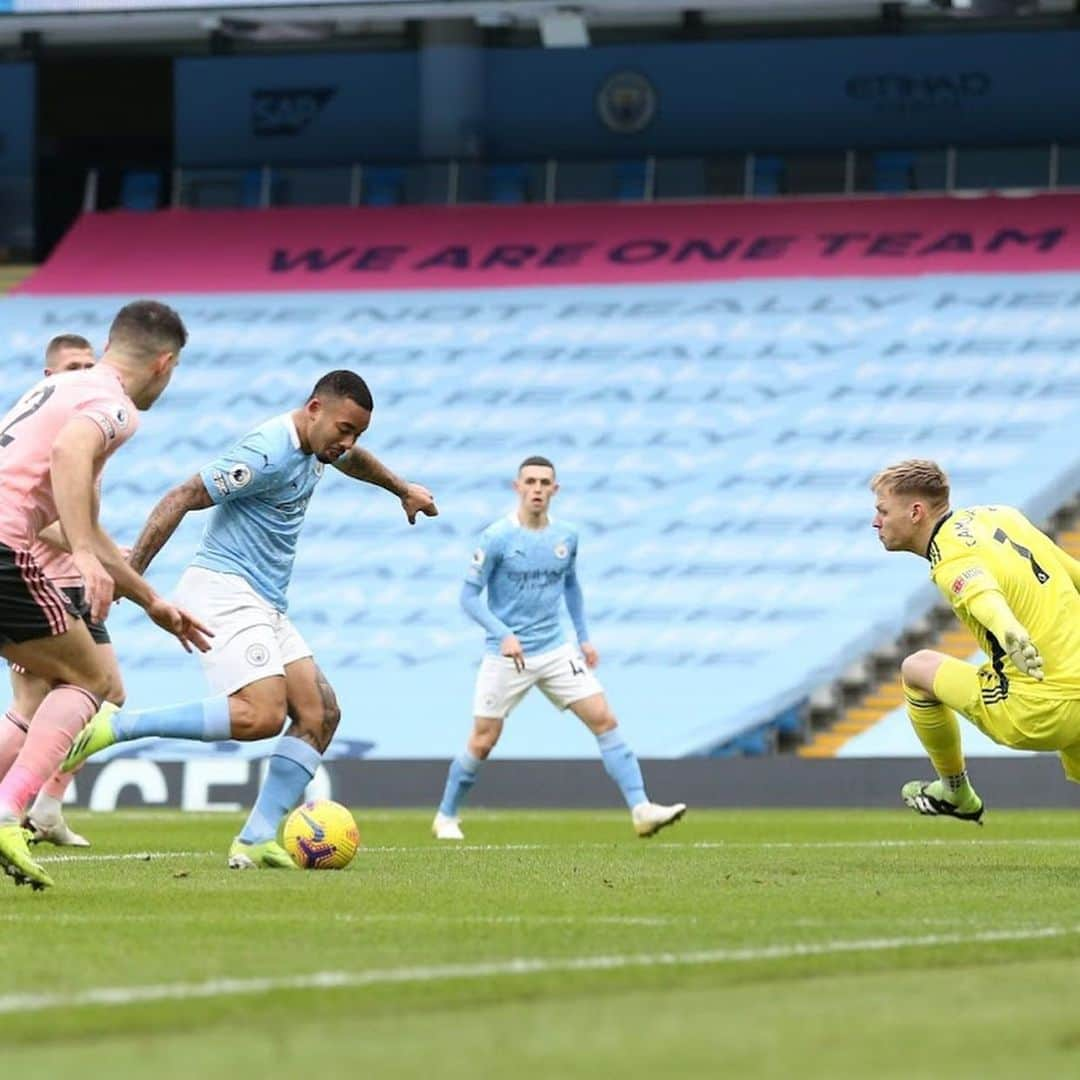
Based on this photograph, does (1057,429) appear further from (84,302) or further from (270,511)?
(270,511)

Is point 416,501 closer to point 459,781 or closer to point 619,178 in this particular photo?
point 459,781

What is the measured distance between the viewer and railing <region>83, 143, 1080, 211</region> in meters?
28.2

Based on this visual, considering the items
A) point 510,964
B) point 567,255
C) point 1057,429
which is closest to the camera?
point 510,964

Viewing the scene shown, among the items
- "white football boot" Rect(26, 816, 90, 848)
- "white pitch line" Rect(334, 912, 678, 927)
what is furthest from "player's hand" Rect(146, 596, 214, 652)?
"white football boot" Rect(26, 816, 90, 848)

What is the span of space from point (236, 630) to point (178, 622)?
171cm

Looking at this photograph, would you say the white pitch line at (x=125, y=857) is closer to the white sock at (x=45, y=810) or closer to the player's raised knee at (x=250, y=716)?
the white sock at (x=45, y=810)

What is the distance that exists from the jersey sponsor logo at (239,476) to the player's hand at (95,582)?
2.17 metres

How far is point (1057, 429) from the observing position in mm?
25328

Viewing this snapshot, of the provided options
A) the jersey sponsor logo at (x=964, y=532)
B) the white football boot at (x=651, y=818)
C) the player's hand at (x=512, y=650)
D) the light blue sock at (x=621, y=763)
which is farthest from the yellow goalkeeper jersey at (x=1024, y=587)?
the light blue sock at (x=621, y=763)

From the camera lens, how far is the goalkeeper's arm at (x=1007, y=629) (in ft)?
28.4

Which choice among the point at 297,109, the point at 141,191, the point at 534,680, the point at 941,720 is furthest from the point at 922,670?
the point at 297,109

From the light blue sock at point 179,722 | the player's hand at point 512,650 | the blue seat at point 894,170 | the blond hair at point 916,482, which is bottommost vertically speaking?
the player's hand at point 512,650

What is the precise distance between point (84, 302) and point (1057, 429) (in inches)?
485

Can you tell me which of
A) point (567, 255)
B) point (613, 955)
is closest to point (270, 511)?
point (613, 955)
